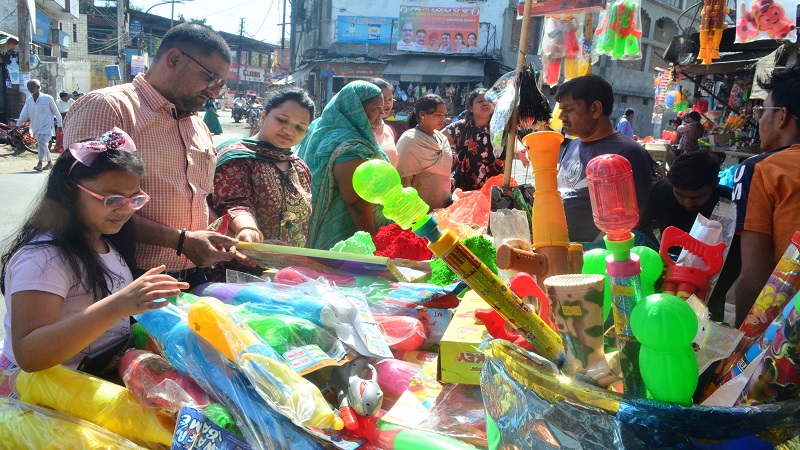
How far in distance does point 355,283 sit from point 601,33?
11.6ft

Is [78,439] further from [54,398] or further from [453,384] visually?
[453,384]

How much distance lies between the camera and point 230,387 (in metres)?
1.09

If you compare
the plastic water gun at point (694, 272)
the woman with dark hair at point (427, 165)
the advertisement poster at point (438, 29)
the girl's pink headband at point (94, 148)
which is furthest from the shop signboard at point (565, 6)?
the advertisement poster at point (438, 29)

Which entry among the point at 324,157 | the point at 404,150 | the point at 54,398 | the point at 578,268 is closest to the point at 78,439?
the point at 54,398

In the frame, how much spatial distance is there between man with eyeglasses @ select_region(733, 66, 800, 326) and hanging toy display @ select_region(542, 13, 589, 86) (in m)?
1.92

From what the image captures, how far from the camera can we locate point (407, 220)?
92cm

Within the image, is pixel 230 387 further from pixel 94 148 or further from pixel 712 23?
pixel 712 23

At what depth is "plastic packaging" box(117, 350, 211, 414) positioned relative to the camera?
1115 millimetres

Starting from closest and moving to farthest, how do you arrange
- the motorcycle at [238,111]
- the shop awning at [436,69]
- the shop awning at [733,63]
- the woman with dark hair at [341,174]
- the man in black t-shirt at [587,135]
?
the man in black t-shirt at [587,135] → the woman with dark hair at [341,174] → the shop awning at [733,63] → the shop awning at [436,69] → the motorcycle at [238,111]

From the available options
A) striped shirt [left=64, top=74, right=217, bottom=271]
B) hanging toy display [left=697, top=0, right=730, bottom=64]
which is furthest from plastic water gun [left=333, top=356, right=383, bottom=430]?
hanging toy display [left=697, top=0, right=730, bottom=64]

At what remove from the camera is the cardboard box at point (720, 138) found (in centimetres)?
903

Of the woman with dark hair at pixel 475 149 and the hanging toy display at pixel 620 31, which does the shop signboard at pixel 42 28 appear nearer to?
the woman with dark hair at pixel 475 149

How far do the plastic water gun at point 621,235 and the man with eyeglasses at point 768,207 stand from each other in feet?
2.55

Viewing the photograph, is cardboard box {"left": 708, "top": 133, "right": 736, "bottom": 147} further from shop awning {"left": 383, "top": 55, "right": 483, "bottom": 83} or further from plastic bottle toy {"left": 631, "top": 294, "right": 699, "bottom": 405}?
shop awning {"left": 383, "top": 55, "right": 483, "bottom": 83}
